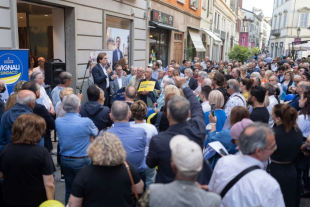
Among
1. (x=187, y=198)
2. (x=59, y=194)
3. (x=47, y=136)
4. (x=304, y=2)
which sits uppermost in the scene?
(x=304, y=2)

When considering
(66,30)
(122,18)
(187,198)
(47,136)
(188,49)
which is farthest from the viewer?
(188,49)

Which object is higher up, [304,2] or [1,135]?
A: [304,2]

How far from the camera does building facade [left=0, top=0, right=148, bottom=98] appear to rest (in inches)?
314

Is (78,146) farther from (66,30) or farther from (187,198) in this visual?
(66,30)

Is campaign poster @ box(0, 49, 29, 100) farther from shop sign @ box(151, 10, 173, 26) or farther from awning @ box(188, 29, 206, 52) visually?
awning @ box(188, 29, 206, 52)

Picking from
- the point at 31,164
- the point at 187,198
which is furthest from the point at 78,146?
the point at 187,198

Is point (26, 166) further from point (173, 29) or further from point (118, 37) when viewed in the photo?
point (173, 29)

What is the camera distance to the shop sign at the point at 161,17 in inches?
557

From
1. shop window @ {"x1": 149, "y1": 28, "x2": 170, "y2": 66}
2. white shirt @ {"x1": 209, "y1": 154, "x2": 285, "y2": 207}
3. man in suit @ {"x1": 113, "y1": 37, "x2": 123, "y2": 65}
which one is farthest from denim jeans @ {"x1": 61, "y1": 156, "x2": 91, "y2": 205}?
shop window @ {"x1": 149, "y1": 28, "x2": 170, "y2": 66}

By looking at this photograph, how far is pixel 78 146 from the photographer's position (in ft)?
11.6

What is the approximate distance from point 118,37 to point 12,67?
A: 6274 mm

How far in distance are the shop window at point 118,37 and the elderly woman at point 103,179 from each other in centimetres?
840

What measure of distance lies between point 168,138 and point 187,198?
3.00 ft

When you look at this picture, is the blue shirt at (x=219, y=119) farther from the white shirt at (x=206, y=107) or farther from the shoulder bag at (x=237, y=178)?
the shoulder bag at (x=237, y=178)
